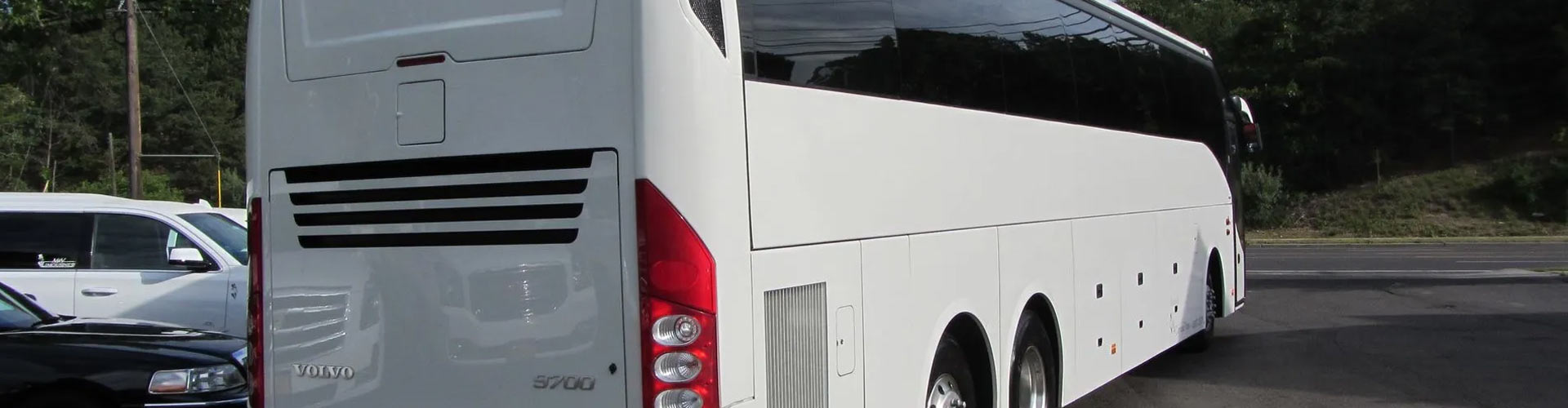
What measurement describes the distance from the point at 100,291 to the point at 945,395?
7.27 metres

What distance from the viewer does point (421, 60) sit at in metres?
4.80

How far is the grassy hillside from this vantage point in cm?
4016

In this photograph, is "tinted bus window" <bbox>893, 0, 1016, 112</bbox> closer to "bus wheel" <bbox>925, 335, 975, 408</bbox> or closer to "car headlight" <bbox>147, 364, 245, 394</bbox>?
"bus wheel" <bbox>925, 335, 975, 408</bbox>

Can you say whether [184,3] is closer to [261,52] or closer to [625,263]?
[261,52]

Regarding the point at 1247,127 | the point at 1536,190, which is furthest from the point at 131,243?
the point at 1536,190

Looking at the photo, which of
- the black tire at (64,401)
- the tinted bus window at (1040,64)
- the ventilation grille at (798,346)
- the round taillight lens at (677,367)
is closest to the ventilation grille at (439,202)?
the round taillight lens at (677,367)

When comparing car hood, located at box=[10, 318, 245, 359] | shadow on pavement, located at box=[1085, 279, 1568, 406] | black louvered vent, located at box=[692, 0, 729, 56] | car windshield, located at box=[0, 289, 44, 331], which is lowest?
shadow on pavement, located at box=[1085, 279, 1568, 406]

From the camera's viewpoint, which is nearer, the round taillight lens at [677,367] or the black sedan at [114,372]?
the round taillight lens at [677,367]

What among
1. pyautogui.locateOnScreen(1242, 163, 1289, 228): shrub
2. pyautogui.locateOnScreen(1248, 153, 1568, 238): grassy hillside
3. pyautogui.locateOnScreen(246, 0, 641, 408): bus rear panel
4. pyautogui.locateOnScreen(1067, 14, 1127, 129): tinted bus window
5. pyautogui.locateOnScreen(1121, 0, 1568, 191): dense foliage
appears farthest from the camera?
pyautogui.locateOnScreen(1121, 0, 1568, 191): dense foliage

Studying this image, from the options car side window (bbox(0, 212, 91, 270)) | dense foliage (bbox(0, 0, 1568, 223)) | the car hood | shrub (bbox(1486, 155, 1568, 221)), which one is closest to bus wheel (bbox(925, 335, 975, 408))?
the car hood

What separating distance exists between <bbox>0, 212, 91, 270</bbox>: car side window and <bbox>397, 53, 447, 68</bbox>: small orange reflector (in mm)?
6863

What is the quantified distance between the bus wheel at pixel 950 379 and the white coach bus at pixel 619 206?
2 centimetres

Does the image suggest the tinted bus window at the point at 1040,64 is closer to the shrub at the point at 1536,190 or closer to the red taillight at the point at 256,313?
the red taillight at the point at 256,313

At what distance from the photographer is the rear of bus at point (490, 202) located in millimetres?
4402
